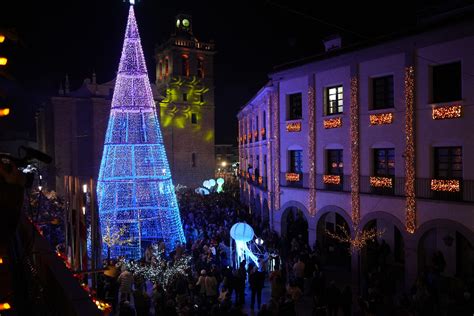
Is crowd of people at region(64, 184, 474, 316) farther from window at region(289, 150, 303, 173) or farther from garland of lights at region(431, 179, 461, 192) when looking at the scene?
window at region(289, 150, 303, 173)

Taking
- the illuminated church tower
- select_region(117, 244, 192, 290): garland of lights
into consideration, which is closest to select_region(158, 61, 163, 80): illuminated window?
the illuminated church tower

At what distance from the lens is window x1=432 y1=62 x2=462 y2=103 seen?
1606 centimetres

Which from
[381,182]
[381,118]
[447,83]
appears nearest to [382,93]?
[381,118]

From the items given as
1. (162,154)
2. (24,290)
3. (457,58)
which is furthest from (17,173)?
(162,154)

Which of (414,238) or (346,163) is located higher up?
(346,163)

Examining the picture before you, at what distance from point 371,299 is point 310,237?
9852 millimetres

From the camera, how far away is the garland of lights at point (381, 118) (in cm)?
1802

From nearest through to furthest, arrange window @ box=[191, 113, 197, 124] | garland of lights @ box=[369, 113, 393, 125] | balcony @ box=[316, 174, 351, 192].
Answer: garland of lights @ box=[369, 113, 393, 125] < balcony @ box=[316, 174, 351, 192] < window @ box=[191, 113, 197, 124]

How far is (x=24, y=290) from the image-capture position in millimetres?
4113

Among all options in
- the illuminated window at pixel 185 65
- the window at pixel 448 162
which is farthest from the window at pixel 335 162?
the illuminated window at pixel 185 65

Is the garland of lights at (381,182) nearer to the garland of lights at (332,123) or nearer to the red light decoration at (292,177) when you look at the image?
the garland of lights at (332,123)

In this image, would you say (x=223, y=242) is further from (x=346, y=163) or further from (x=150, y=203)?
(x=346, y=163)

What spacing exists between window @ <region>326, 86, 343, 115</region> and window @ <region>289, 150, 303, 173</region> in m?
2.81

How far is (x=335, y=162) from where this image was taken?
20.8m
